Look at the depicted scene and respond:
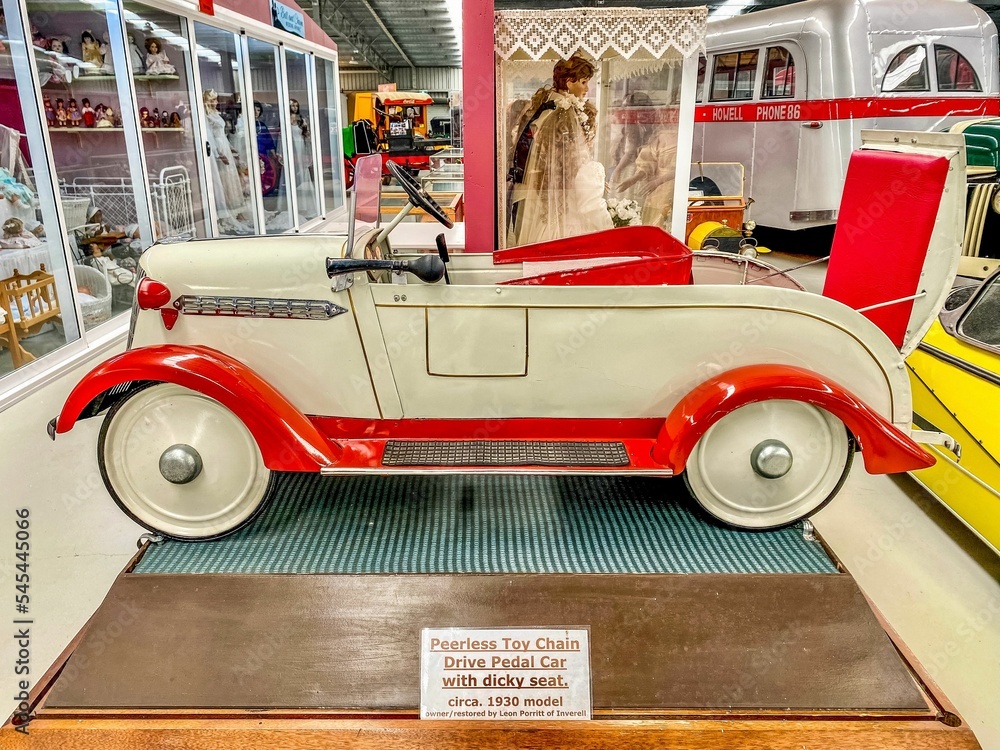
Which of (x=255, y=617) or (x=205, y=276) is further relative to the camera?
(x=205, y=276)

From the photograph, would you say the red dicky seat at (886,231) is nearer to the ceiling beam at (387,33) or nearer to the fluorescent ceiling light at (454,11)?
the fluorescent ceiling light at (454,11)

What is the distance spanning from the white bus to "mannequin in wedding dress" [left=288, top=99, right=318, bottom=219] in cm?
534

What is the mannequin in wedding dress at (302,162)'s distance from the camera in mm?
8609

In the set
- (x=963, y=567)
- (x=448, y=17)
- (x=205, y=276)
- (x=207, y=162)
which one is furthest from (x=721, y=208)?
(x=448, y=17)

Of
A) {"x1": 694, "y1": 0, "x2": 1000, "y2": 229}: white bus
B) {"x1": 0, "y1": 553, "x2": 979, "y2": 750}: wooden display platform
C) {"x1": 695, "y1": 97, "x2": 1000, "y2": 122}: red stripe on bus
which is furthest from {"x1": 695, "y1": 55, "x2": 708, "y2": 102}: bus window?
{"x1": 0, "y1": 553, "x2": 979, "y2": 750}: wooden display platform

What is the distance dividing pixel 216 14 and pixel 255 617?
5.95 m

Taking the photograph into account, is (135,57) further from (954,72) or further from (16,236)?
(954,72)

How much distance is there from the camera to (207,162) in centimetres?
626

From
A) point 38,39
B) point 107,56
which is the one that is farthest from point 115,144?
point 38,39

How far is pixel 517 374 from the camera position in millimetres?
2125

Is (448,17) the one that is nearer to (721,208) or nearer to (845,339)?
(721,208)

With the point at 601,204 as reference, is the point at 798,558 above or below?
below

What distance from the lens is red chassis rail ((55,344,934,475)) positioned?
1.95 meters

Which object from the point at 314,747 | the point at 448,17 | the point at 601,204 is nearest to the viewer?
the point at 314,747
